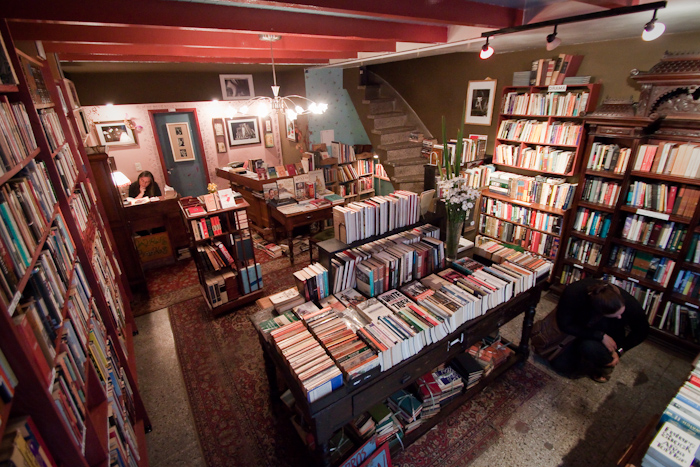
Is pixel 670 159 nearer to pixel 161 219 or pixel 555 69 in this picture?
pixel 555 69

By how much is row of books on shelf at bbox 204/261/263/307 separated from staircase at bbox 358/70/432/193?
9.69ft

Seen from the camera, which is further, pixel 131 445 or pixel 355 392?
pixel 131 445

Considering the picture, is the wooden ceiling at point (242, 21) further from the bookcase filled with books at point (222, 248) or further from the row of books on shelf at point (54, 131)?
the bookcase filled with books at point (222, 248)

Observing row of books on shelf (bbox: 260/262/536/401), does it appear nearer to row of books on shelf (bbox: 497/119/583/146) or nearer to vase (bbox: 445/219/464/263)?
vase (bbox: 445/219/464/263)

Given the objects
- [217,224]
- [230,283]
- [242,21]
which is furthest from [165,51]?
[230,283]

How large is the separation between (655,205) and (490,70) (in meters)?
2.54

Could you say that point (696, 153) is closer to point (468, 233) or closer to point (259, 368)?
point (468, 233)

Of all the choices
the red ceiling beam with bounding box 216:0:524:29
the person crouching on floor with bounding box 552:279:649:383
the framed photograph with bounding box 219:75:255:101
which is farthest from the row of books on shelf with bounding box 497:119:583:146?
the framed photograph with bounding box 219:75:255:101

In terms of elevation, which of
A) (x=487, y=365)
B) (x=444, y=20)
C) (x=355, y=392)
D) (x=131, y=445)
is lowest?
(x=487, y=365)

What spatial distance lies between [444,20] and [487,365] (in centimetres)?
266

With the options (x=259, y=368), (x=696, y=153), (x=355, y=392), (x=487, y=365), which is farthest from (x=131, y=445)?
(x=696, y=153)

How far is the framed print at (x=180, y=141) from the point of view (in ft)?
21.6

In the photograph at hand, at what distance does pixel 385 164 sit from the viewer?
5.78m

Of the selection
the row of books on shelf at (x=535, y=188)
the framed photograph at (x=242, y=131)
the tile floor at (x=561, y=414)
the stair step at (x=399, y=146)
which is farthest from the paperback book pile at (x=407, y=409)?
the framed photograph at (x=242, y=131)
